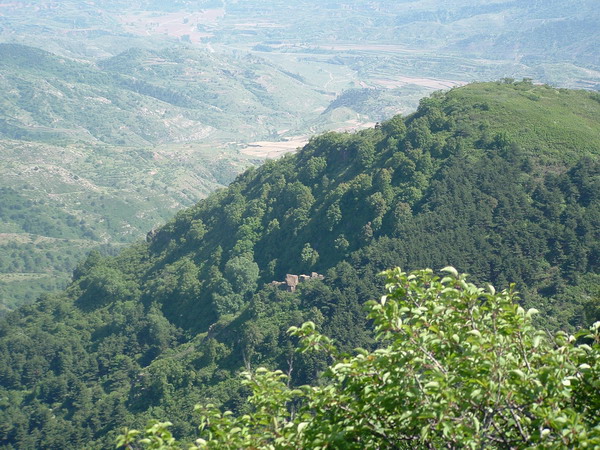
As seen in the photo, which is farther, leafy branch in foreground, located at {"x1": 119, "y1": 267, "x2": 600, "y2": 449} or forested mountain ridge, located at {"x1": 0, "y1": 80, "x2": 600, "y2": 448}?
forested mountain ridge, located at {"x1": 0, "y1": 80, "x2": 600, "y2": 448}

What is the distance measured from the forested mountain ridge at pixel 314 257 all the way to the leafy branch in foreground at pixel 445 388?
128 feet

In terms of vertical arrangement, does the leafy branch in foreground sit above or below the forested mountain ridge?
above

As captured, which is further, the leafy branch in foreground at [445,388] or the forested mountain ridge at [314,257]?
the forested mountain ridge at [314,257]

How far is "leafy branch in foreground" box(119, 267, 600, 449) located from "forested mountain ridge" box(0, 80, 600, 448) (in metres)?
39.0

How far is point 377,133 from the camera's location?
9719cm

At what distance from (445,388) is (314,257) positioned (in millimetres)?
69671

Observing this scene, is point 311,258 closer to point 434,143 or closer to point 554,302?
point 434,143

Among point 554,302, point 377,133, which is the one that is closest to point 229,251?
point 377,133

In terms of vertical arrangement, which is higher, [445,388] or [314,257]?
[445,388]

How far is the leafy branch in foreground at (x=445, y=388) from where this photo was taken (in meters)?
12.3

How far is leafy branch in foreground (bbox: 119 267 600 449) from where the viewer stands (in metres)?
12.3

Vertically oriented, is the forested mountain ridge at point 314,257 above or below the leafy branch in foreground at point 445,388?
below

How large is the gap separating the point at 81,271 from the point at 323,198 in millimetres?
54812

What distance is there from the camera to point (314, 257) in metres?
82.2
